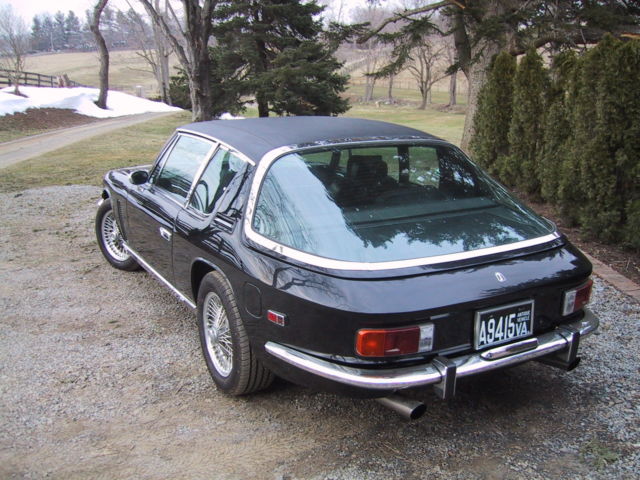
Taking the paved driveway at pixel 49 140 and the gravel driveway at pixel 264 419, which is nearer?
Result: the gravel driveway at pixel 264 419

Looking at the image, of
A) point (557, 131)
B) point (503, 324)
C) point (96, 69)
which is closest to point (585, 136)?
point (557, 131)

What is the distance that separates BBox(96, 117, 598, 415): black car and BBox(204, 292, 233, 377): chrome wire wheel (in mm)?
12

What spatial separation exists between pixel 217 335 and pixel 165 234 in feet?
3.25

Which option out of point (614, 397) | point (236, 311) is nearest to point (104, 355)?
point (236, 311)

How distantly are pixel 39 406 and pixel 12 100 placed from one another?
24.9 m

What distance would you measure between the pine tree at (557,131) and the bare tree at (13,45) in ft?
93.7

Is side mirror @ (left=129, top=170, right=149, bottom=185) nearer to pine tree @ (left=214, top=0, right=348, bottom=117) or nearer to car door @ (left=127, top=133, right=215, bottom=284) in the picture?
car door @ (left=127, top=133, right=215, bottom=284)

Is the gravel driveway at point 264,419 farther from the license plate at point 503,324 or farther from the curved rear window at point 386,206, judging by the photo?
the curved rear window at point 386,206

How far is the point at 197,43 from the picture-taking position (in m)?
10.5

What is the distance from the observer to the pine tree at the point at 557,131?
670 cm

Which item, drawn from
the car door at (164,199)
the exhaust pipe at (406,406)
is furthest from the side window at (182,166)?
the exhaust pipe at (406,406)

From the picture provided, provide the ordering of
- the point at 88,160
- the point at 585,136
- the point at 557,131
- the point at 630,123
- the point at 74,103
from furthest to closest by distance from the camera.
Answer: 1. the point at 74,103
2. the point at 88,160
3. the point at 557,131
4. the point at 585,136
5. the point at 630,123

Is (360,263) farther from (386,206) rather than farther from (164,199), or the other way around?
(164,199)

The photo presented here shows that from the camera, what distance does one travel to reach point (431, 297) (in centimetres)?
260
